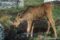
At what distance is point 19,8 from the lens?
193 centimetres

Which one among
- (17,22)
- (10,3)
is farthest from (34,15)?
(10,3)

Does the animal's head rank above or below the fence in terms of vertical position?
below

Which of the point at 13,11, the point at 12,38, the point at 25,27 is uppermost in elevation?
the point at 13,11

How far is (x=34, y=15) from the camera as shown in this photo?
1.93m

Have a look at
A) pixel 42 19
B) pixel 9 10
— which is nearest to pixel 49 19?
pixel 42 19

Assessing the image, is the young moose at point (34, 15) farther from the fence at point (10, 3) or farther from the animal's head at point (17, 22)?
the fence at point (10, 3)

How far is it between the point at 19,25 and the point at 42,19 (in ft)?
0.89

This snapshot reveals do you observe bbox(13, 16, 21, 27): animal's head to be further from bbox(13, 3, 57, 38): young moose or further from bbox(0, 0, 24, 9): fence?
bbox(0, 0, 24, 9): fence

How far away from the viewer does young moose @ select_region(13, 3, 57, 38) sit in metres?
1.91

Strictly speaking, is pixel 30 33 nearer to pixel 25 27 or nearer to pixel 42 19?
pixel 25 27

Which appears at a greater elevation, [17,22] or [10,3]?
[10,3]

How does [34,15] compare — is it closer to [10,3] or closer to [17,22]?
[17,22]

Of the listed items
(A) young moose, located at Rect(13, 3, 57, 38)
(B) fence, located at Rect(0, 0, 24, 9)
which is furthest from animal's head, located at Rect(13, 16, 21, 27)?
(B) fence, located at Rect(0, 0, 24, 9)

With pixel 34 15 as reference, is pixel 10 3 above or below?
above
